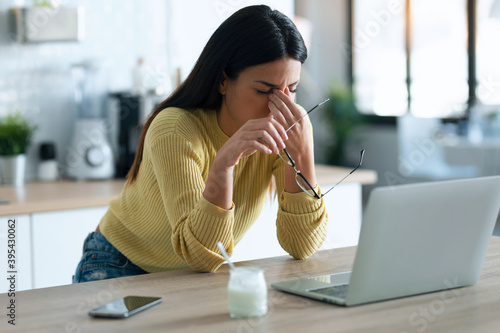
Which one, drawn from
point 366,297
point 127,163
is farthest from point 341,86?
point 366,297

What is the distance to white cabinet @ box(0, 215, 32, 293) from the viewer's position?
6.90 feet

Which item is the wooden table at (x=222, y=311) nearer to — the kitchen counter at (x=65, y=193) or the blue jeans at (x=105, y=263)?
the blue jeans at (x=105, y=263)

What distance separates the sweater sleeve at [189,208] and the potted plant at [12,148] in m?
1.33

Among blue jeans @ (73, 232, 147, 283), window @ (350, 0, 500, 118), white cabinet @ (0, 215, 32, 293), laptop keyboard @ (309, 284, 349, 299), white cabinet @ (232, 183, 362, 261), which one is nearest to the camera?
laptop keyboard @ (309, 284, 349, 299)

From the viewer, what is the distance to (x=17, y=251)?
84.0 inches

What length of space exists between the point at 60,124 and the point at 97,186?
408mm

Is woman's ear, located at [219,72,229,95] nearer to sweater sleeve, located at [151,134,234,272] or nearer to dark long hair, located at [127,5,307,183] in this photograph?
dark long hair, located at [127,5,307,183]

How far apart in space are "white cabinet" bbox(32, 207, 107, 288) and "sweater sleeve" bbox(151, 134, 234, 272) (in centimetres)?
87

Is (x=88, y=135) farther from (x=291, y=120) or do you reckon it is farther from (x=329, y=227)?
(x=291, y=120)

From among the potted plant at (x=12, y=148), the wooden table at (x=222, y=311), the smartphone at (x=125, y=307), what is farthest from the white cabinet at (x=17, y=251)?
the smartphone at (x=125, y=307)

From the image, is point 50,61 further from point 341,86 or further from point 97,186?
point 341,86

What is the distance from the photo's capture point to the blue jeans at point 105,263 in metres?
1.58

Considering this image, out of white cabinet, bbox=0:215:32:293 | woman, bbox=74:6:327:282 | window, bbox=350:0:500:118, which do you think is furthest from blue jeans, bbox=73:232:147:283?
window, bbox=350:0:500:118

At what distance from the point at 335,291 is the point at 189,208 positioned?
42cm
